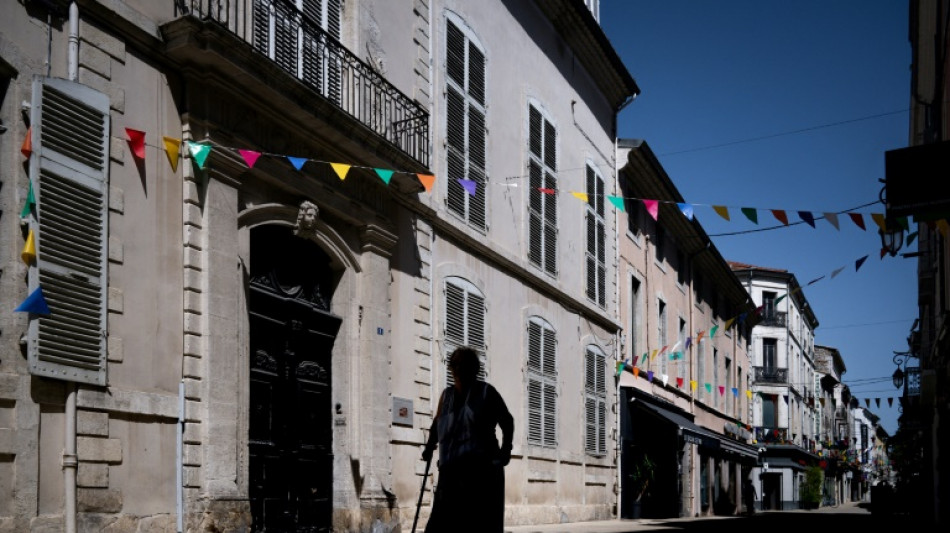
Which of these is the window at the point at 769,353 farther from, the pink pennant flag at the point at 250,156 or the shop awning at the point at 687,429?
the pink pennant flag at the point at 250,156

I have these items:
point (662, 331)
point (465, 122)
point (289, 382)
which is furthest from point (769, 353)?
point (289, 382)

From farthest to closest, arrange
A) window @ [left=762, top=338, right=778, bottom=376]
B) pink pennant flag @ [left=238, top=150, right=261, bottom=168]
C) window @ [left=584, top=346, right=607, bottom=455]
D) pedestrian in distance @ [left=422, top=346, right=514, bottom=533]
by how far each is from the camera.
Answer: window @ [left=762, top=338, right=778, bottom=376] < window @ [left=584, top=346, right=607, bottom=455] < pink pennant flag @ [left=238, top=150, right=261, bottom=168] < pedestrian in distance @ [left=422, top=346, right=514, bottom=533]

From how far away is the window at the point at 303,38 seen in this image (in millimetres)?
9836

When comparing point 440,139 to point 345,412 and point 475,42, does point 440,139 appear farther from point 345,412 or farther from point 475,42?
point 345,412

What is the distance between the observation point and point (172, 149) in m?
8.50

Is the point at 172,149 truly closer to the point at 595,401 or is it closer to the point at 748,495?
the point at 595,401

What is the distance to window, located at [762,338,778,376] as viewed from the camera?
182 ft

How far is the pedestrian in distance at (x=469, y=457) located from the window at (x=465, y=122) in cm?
705

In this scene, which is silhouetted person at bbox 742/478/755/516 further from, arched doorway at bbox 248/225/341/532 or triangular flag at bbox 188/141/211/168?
triangular flag at bbox 188/141/211/168

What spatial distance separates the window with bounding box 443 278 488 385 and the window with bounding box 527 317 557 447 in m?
1.96

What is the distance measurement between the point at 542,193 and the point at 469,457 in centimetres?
1081

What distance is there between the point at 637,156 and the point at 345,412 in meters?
13.0

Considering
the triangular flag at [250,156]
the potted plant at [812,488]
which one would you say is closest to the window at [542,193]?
the triangular flag at [250,156]

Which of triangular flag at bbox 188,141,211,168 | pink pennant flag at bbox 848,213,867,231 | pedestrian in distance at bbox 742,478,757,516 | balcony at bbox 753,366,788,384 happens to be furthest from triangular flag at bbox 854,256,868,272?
balcony at bbox 753,366,788,384
